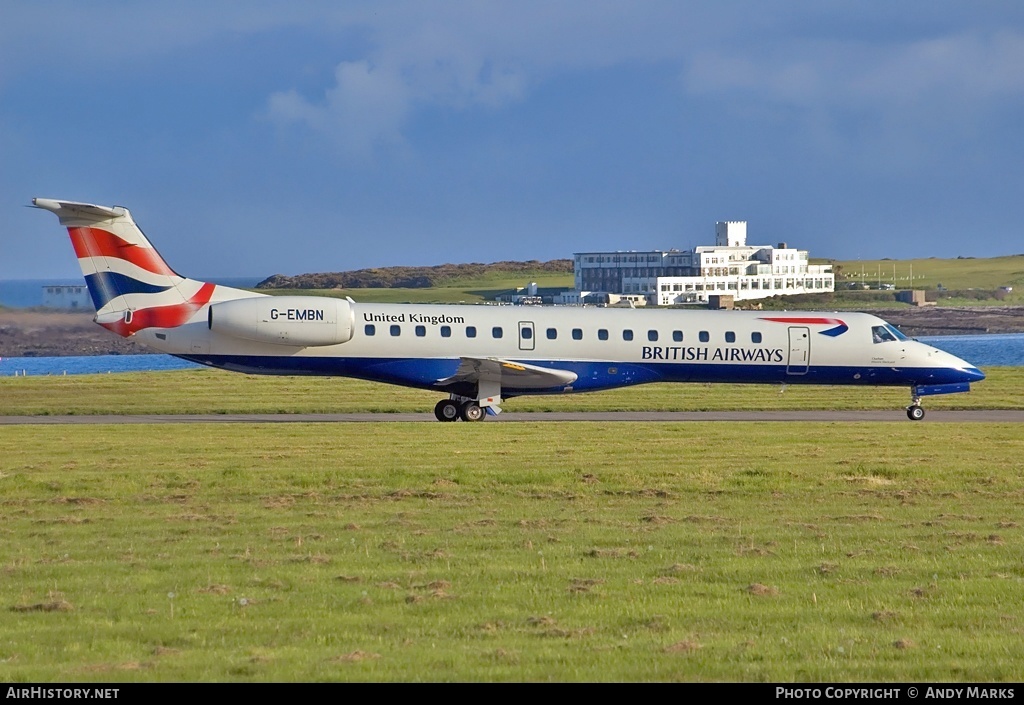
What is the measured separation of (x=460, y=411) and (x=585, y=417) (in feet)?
11.7

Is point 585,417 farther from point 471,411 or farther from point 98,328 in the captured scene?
point 98,328

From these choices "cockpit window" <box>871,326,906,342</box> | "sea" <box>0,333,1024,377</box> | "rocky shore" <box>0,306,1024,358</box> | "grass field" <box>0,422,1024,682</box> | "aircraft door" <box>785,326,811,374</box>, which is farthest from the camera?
"sea" <box>0,333,1024,377</box>

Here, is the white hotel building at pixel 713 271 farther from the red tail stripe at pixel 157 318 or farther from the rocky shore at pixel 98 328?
the red tail stripe at pixel 157 318

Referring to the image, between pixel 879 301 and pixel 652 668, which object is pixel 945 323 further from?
pixel 652 668

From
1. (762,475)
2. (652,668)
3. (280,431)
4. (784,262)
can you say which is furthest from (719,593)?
(784,262)

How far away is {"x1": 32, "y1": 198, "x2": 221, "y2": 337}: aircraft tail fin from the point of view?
2948 cm

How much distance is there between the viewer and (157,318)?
29812mm

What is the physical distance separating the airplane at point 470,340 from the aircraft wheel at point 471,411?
0.04 metres

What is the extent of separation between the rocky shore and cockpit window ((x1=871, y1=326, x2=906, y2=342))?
1831cm

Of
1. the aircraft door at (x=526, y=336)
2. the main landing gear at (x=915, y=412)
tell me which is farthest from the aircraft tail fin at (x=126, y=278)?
the main landing gear at (x=915, y=412)

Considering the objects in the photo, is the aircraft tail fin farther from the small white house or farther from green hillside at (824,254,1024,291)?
green hillside at (824,254,1024,291)

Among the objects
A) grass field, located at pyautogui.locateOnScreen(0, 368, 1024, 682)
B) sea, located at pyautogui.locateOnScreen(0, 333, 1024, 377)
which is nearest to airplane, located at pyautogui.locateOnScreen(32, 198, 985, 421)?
grass field, located at pyautogui.locateOnScreen(0, 368, 1024, 682)
